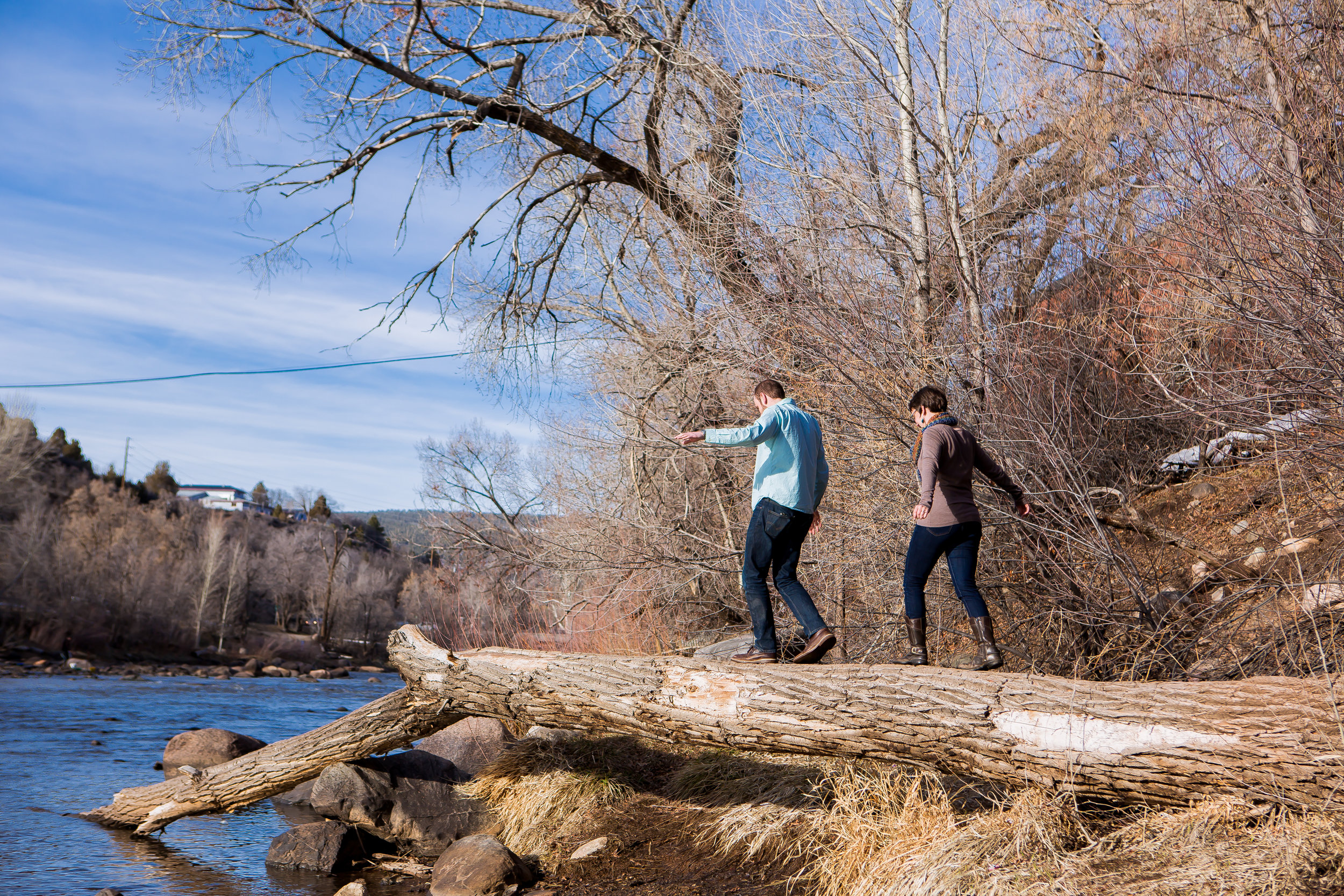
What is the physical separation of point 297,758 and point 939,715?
573 centimetres

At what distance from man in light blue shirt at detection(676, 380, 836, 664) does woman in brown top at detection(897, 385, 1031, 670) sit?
60 cm

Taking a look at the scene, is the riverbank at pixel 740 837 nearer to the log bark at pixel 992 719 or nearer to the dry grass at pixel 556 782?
the dry grass at pixel 556 782

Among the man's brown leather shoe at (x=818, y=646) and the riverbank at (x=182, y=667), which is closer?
the man's brown leather shoe at (x=818, y=646)

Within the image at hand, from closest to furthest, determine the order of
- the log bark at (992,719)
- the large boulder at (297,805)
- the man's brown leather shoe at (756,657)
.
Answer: the log bark at (992,719) < the man's brown leather shoe at (756,657) < the large boulder at (297,805)

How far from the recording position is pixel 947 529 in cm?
560

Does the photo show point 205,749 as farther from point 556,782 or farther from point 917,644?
point 917,644

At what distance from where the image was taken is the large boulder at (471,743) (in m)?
9.48

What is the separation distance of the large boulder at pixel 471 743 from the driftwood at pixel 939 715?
204cm

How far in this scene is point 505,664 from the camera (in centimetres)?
680

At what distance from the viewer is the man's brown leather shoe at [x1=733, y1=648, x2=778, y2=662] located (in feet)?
20.1

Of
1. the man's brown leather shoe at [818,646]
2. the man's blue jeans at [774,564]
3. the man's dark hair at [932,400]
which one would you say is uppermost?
the man's dark hair at [932,400]

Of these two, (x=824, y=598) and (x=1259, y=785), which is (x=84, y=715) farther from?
(x=1259, y=785)

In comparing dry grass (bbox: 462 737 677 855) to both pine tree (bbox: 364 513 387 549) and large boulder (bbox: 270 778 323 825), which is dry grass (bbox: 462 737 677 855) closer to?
large boulder (bbox: 270 778 323 825)

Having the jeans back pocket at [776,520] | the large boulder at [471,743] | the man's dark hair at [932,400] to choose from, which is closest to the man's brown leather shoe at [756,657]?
the jeans back pocket at [776,520]
